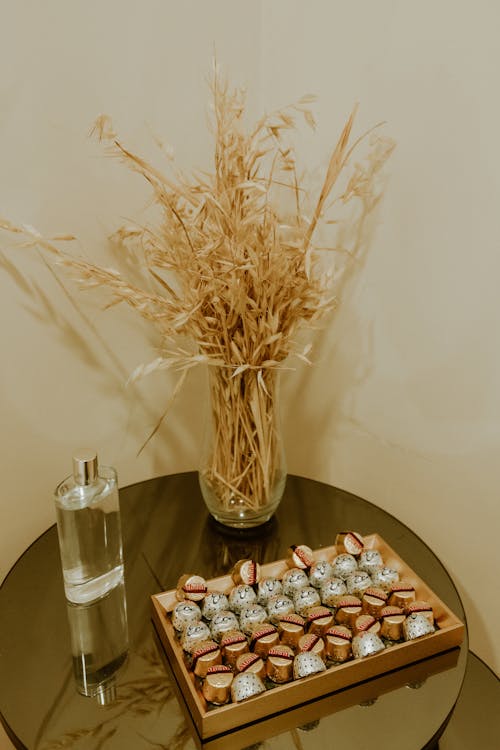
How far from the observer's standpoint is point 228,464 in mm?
919

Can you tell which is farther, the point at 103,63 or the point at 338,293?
the point at 338,293

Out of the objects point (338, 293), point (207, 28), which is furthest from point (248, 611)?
point (207, 28)

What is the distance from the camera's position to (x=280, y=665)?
66 centimetres

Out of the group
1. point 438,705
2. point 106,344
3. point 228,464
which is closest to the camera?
point 438,705

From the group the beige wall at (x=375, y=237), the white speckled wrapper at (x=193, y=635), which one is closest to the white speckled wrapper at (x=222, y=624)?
the white speckled wrapper at (x=193, y=635)

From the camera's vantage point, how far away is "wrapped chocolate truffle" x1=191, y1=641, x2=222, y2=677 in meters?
0.67

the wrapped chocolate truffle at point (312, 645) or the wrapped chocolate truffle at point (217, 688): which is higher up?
the wrapped chocolate truffle at point (312, 645)

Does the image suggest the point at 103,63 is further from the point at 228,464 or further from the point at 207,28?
the point at 228,464

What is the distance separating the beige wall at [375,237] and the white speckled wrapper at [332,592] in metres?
0.30

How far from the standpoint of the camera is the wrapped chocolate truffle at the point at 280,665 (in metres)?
0.66

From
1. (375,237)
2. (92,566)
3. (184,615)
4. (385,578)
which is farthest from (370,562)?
(375,237)

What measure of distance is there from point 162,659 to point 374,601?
0.84 feet

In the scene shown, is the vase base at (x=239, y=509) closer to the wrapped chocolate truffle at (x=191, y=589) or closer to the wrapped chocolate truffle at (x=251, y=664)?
the wrapped chocolate truffle at (x=191, y=589)

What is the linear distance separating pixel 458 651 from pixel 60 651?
1.53 ft
